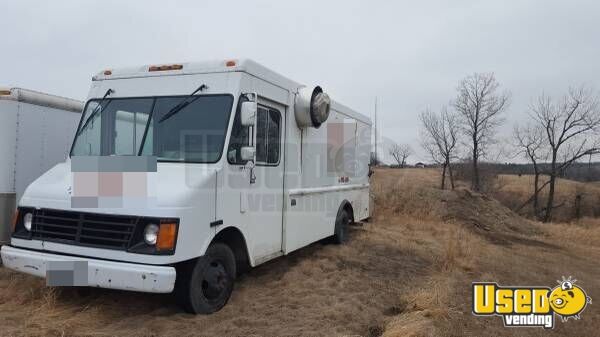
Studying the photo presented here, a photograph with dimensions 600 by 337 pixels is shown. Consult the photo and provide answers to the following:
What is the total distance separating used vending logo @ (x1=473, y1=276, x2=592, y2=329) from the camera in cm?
500

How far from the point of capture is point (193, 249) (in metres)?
4.33

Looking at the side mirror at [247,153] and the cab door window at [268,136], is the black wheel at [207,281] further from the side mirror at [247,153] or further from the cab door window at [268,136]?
the cab door window at [268,136]

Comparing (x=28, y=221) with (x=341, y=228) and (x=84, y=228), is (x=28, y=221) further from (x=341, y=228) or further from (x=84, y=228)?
(x=341, y=228)

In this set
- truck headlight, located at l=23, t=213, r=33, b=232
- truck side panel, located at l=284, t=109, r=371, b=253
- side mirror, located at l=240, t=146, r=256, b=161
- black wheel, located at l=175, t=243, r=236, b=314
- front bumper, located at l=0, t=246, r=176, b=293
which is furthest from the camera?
truck side panel, located at l=284, t=109, r=371, b=253

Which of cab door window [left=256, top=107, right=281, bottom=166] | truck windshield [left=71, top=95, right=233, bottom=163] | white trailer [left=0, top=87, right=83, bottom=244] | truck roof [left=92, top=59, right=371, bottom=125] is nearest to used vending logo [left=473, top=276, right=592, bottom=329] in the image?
cab door window [left=256, top=107, right=281, bottom=166]

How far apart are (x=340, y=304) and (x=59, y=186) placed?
132 inches

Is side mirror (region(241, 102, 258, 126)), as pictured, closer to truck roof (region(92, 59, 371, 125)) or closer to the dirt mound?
truck roof (region(92, 59, 371, 125))

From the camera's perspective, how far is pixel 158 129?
5.02 m

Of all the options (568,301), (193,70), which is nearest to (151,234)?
(193,70)

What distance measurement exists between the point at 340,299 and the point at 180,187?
2.43 metres

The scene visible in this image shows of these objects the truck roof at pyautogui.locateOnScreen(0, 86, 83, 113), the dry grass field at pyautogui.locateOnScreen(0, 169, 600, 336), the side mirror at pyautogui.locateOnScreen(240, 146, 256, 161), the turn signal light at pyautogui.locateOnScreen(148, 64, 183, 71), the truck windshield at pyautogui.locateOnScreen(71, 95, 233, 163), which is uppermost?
the turn signal light at pyautogui.locateOnScreen(148, 64, 183, 71)

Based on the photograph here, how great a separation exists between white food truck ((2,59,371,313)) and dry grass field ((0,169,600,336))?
0.41 metres

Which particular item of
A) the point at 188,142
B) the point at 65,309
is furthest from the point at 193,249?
the point at 65,309

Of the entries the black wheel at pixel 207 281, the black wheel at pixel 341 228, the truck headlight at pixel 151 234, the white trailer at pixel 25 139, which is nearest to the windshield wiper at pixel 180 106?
the truck headlight at pixel 151 234
